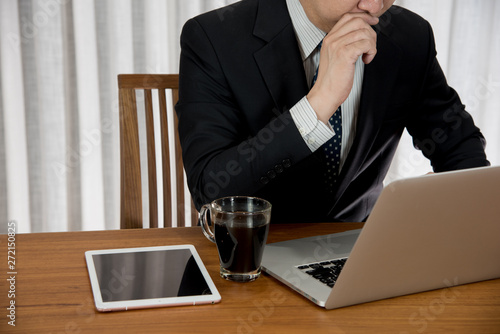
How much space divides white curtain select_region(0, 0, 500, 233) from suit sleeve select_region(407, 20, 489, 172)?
109 centimetres

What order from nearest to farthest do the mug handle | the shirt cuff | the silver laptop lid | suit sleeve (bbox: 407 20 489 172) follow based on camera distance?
the silver laptop lid, the mug handle, the shirt cuff, suit sleeve (bbox: 407 20 489 172)

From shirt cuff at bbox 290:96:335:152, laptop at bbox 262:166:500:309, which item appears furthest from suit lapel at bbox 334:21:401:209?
laptop at bbox 262:166:500:309

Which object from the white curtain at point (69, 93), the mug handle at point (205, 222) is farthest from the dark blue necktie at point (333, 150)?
the white curtain at point (69, 93)

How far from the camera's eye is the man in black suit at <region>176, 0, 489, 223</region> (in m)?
1.14

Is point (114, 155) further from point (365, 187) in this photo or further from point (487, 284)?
point (487, 284)

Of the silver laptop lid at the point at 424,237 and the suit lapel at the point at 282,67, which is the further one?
the suit lapel at the point at 282,67

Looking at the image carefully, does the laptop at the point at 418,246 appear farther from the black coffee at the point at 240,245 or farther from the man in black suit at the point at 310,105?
the man in black suit at the point at 310,105

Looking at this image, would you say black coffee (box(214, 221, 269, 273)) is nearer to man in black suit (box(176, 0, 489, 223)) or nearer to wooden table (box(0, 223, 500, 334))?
wooden table (box(0, 223, 500, 334))

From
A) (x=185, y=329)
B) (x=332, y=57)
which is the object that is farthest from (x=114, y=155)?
(x=185, y=329)

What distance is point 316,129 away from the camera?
1.13m

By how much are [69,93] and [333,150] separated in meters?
1.32

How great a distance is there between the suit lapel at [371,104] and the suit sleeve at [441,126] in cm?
14

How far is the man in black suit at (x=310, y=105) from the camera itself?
1.14 metres

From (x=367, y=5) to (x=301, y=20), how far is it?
0.64 feet
